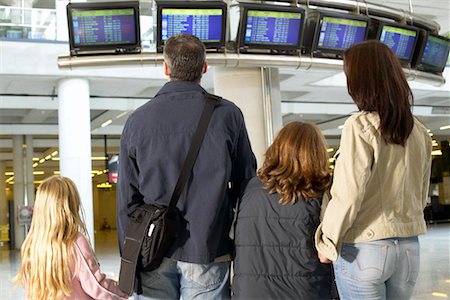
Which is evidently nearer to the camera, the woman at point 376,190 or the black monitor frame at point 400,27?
the woman at point 376,190

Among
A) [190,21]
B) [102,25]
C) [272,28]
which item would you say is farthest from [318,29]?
[102,25]

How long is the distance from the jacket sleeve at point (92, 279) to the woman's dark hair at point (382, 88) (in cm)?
163

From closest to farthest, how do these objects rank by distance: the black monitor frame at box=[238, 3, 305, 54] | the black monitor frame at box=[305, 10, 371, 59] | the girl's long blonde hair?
the girl's long blonde hair < the black monitor frame at box=[238, 3, 305, 54] < the black monitor frame at box=[305, 10, 371, 59]

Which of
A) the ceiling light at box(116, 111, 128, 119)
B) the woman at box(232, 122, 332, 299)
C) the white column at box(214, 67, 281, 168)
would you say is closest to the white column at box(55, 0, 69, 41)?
the ceiling light at box(116, 111, 128, 119)

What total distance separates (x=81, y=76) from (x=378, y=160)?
Result: 824 cm

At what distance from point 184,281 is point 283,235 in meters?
0.47

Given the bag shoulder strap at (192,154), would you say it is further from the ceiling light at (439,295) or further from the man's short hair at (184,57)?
the ceiling light at (439,295)

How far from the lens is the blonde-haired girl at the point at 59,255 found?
3.29 m

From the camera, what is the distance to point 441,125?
39.2 feet

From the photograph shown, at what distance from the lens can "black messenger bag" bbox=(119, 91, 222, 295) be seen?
2.58 m

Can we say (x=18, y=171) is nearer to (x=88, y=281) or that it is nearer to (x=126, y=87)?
(x=126, y=87)

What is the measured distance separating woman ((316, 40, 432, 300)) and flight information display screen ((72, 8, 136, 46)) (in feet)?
13.4

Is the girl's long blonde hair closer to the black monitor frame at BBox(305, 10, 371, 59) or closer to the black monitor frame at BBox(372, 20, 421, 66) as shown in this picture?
the black monitor frame at BBox(305, 10, 371, 59)

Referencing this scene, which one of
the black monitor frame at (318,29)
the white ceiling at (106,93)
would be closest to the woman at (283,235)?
the black monitor frame at (318,29)
